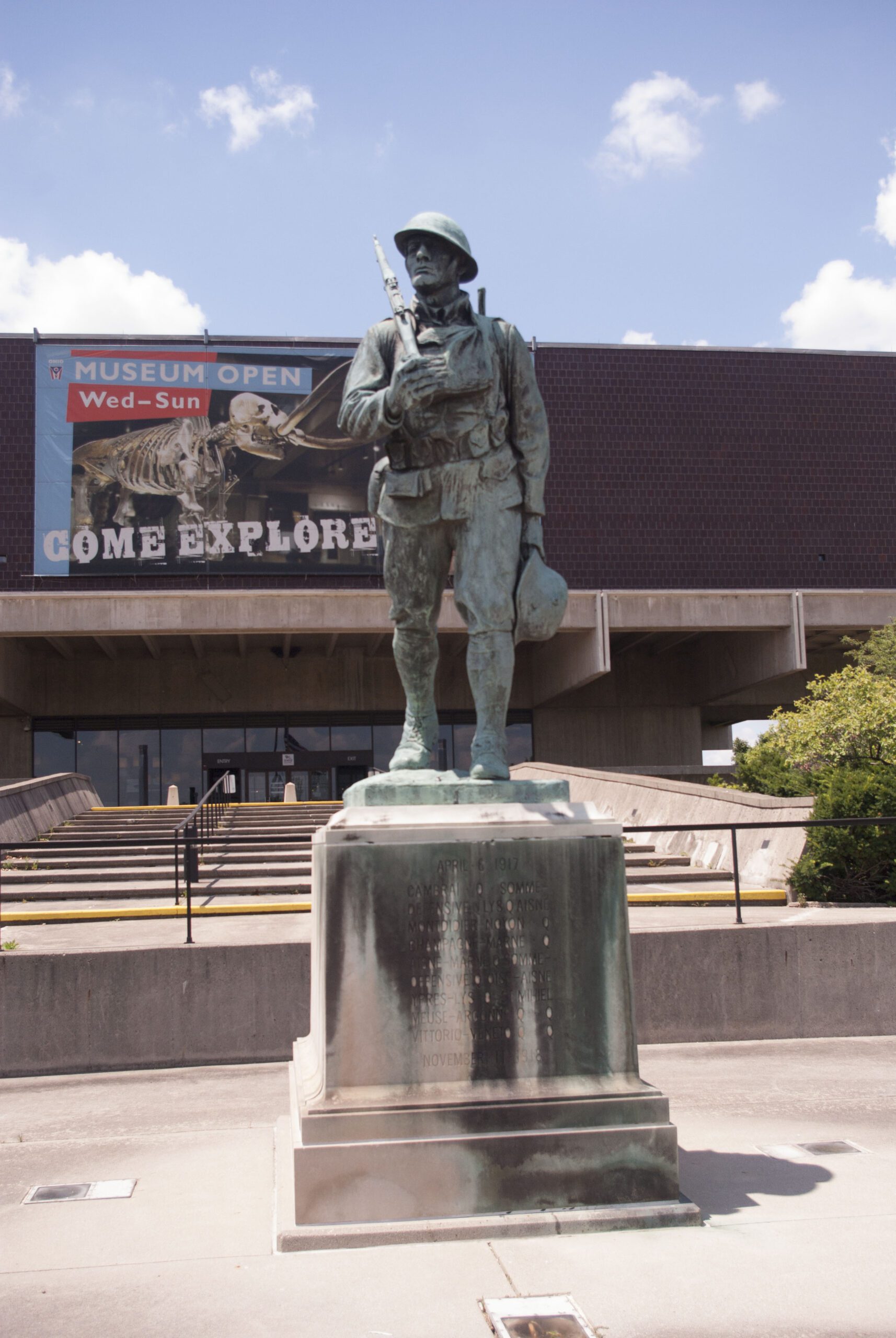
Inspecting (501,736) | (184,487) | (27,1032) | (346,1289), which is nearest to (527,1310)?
(346,1289)

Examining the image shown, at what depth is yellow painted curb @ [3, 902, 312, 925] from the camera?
9.55 metres

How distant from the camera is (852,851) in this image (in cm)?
967

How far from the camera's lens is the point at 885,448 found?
31250 millimetres

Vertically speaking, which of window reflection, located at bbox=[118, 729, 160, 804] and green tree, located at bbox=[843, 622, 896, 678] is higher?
green tree, located at bbox=[843, 622, 896, 678]

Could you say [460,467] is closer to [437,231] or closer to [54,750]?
[437,231]

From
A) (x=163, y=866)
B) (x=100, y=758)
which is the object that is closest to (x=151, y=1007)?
(x=163, y=866)

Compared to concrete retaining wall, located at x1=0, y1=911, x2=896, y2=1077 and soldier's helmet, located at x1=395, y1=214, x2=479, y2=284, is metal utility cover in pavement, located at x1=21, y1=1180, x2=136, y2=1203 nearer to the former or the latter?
concrete retaining wall, located at x1=0, y1=911, x2=896, y2=1077

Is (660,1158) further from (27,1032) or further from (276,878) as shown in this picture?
(276,878)

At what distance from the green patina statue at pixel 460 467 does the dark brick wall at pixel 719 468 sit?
24656mm

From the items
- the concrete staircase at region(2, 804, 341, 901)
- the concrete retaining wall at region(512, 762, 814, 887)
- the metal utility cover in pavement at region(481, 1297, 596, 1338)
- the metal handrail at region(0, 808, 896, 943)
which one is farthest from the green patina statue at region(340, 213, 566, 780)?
the concrete staircase at region(2, 804, 341, 901)

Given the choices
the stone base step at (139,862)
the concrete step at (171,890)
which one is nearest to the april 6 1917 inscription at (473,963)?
the concrete step at (171,890)

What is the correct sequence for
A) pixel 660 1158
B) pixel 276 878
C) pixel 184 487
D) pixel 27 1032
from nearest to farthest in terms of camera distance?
pixel 660 1158 < pixel 27 1032 < pixel 276 878 < pixel 184 487

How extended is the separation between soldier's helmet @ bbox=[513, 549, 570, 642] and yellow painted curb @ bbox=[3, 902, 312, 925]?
5.26 m

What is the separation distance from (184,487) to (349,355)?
5.38 meters
